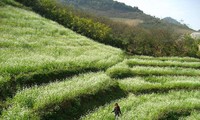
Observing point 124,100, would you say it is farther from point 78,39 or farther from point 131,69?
point 78,39

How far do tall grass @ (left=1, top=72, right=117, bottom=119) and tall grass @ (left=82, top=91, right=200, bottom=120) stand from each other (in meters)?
1.76

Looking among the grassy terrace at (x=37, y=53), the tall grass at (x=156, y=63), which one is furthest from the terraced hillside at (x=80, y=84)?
the tall grass at (x=156, y=63)

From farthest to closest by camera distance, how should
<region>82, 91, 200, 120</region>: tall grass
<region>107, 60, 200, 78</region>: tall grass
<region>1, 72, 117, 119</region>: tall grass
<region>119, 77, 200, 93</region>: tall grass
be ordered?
1. <region>107, 60, 200, 78</region>: tall grass
2. <region>119, 77, 200, 93</region>: tall grass
3. <region>82, 91, 200, 120</region>: tall grass
4. <region>1, 72, 117, 119</region>: tall grass

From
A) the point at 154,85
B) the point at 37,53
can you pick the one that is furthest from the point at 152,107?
the point at 37,53

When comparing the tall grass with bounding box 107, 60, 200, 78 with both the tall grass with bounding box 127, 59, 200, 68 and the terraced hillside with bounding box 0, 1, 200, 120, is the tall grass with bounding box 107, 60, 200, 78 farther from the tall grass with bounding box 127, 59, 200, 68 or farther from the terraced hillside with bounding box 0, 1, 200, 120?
the tall grass with bounding box 127, 59, 200, 68

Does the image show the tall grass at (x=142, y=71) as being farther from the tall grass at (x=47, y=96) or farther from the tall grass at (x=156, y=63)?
the tall grass at (x=47, y=96)

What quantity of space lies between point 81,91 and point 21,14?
103 feet

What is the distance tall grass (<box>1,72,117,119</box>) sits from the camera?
1877cm

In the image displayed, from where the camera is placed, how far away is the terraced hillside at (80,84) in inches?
822

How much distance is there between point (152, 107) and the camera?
24703 millimetres

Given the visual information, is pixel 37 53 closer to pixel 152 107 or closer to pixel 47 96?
pixel 47 96

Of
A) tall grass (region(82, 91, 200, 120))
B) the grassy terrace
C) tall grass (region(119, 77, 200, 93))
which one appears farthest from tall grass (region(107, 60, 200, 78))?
tall grass (region(82, 91, 200, 120))

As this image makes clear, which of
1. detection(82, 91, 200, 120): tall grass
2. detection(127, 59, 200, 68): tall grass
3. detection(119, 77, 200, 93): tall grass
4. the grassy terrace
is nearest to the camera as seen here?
detection(82, 91, 200, 120): tall grass

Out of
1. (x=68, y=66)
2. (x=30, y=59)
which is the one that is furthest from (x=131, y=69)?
(x=30, y=59)
